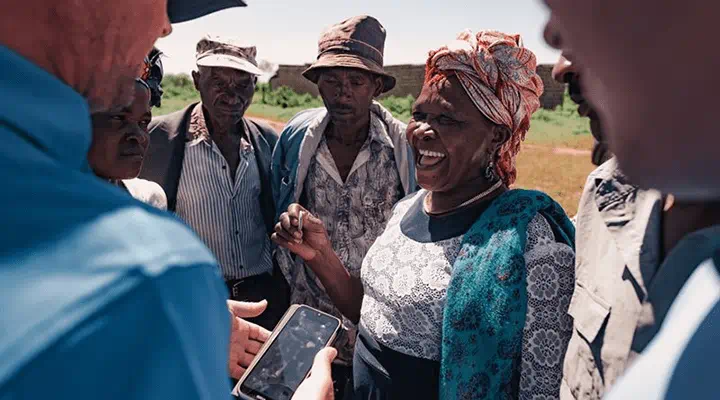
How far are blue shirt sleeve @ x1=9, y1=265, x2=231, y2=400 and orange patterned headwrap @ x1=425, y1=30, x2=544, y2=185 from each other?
5.95ft

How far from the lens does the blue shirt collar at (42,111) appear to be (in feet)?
1.94

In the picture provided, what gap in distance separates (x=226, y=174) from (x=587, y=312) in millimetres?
2516

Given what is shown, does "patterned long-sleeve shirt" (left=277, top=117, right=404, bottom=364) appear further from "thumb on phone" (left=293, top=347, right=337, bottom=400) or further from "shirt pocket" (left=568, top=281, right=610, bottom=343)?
"shirt pocket" (left=568, top=281, right=610, bottom=343)

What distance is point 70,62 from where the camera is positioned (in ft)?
2.43

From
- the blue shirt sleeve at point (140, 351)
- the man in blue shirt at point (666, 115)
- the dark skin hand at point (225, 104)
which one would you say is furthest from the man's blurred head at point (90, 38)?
the dark skin hand at point (225, 104)

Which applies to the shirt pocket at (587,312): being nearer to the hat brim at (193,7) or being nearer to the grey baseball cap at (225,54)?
the hat brim at (193,7)

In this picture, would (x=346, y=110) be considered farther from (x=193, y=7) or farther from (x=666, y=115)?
(x=666, y=115)

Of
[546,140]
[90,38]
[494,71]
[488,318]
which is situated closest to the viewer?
[90,38]

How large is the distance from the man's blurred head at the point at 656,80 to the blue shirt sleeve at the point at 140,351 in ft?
1.48

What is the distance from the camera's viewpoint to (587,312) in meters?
1.64

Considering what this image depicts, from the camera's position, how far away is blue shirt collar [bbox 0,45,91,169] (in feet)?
1.94

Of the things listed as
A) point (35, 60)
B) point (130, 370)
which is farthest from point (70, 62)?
point (130, 370)

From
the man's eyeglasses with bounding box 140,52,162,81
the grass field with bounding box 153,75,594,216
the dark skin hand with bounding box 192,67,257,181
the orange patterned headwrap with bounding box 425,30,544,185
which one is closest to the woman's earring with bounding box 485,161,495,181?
the orange patterned headwrap with bounding box 425,30,544,185

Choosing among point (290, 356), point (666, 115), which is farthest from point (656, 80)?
point (290, 356)
